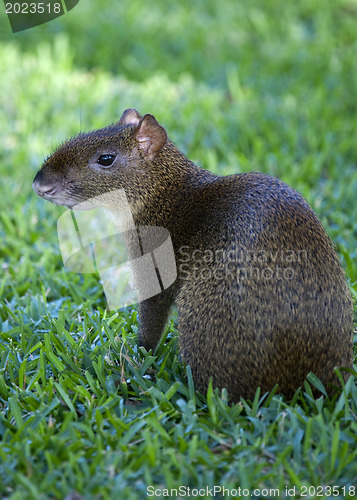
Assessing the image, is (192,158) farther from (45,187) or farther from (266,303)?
(266,303)

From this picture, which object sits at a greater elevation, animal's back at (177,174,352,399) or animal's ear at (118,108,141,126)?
animal's ear at (118,108,141,126)

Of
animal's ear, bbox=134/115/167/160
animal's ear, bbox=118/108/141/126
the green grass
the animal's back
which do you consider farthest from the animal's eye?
the green grass

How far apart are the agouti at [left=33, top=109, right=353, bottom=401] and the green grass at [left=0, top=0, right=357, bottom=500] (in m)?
0.14

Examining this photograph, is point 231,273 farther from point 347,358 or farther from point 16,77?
point 16,77

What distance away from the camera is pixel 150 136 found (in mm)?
3197

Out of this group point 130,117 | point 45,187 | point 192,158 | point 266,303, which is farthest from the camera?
point 192,158

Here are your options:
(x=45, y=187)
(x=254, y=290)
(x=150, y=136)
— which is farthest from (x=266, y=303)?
(x=45, y=187)

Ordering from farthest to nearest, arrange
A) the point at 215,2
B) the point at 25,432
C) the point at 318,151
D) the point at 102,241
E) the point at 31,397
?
the point at 215,2, the point at 318,151, the point at 102,241, the point at 31,397, the point at 25,432

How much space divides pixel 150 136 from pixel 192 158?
241cm

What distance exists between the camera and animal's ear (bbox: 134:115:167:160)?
3166 millimetres

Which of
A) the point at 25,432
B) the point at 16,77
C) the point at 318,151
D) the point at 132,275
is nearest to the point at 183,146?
the point at 318,151

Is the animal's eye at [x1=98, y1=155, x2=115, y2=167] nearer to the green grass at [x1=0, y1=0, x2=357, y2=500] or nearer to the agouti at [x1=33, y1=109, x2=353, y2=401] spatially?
the agouti at [x1=33, y1=109, x2=353, y2=401]

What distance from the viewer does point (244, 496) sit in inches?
A: 86.4

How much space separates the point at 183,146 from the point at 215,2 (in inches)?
167
